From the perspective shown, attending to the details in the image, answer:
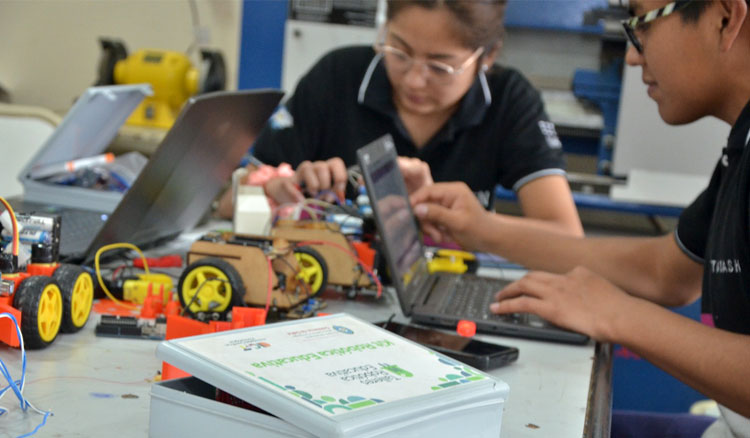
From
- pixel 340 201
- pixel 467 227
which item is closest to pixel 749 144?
pixel 467 227

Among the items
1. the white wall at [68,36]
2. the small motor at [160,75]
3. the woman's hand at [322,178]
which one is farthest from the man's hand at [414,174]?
the white wall at [68,36]

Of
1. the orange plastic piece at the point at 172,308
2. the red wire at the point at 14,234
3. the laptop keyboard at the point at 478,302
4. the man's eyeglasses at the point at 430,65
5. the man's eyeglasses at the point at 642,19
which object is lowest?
the laptop keyboard at the point at 478,302

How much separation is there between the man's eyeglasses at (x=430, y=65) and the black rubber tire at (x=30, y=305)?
40.0 inches

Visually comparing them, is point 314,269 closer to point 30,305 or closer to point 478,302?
point 478,302

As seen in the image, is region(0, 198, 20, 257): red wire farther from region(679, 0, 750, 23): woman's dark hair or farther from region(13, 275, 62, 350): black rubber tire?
region(679, 0, 750, 23): woman's dark hair

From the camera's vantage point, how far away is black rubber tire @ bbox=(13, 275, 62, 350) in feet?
2.72

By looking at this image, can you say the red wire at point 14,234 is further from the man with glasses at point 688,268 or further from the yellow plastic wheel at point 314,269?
the man with glasses at point 688,268

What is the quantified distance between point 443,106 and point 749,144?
88 cm

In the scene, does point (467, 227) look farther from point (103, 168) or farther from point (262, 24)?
point (262, 24)

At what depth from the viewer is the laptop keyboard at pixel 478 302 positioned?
45.8 inches

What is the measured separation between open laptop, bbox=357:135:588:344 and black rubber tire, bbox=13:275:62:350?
0.45 metres

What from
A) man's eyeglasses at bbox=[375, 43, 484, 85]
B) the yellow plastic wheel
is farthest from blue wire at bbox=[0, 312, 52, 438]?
man's eyeglasses at bbox=[375, 43, 484, 85]

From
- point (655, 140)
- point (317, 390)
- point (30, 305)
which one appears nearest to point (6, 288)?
point (30, 305)

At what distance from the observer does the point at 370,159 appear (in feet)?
3.96
